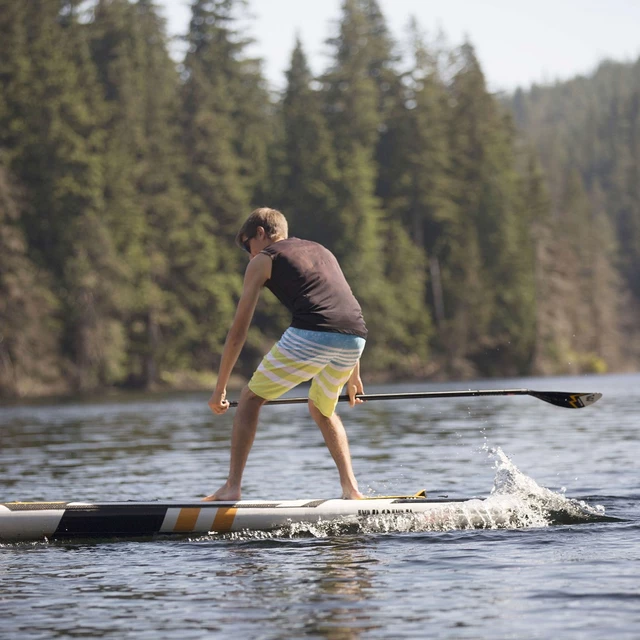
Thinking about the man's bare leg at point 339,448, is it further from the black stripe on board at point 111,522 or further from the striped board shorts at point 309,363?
the black stripe on board at point 111,522

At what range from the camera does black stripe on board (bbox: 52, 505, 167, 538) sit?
8.44 metres

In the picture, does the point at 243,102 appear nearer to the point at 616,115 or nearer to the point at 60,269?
the point at 60,269

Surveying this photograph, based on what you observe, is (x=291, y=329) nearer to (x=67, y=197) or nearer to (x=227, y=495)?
(x=227, y=495)

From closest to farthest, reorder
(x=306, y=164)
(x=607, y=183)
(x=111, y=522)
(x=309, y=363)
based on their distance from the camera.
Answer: (x=309, y=363)
(x=111, y=522)
(x=306, y=164)
(x=607, y=183)

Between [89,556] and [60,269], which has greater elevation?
[60,269]

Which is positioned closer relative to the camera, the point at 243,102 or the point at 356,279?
the point at 356,279

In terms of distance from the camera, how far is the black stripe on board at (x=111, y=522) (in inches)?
332

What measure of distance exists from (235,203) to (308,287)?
5649 cm

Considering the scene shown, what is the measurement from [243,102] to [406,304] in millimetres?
17034

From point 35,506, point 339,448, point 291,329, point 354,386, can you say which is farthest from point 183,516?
point 354,386

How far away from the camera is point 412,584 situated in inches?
259

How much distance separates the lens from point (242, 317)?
8.24 m

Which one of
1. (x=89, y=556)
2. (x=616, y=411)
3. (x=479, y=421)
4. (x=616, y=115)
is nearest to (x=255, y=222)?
(x=89, y=556)

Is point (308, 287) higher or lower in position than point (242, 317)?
higher
